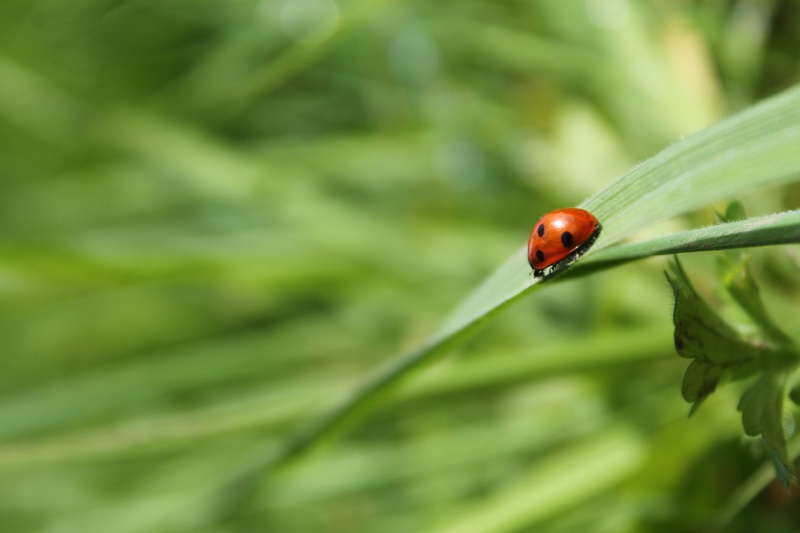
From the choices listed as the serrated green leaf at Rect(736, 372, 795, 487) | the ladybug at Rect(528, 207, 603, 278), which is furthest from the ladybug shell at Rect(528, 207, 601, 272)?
the serrated green leaf at Rect(736, 372, 795, 487)

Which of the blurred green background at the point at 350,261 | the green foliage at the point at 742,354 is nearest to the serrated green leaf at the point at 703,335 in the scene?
the green foliage at the point at 742,354

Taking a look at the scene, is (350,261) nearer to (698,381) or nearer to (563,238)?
(563,238)

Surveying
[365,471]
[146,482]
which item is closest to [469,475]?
[365,471]

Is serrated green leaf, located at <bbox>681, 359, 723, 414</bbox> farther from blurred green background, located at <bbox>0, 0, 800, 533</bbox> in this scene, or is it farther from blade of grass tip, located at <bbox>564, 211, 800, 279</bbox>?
blurred green background, located at <bbox>0, 0, 800, 533</bbox>

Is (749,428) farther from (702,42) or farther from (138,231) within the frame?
(138,231)

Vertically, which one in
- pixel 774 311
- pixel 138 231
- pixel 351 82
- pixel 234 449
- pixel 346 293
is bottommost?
pixel 774 311

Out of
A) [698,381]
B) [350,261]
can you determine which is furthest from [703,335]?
[350,261]
